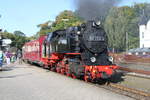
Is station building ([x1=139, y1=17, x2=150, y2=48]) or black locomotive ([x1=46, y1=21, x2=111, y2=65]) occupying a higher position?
station building ([x1=139, y1=17, x2=150, y2=48])

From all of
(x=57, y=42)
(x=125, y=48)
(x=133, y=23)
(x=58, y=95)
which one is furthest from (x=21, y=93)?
(x=133, y=23)

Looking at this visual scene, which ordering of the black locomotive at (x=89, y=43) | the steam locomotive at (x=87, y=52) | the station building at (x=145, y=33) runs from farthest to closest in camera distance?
the station building at (x=145, y=33) < the black locomotive at (x=89, y=43) < the steam locomotive at (x=87, y=52)

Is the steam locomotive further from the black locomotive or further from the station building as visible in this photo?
the station building

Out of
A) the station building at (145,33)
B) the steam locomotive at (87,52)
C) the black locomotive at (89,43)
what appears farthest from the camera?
the station building at (145,33)

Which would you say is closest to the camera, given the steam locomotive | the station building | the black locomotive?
the steam locomotive

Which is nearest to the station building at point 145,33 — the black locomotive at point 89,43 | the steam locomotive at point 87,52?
the steam locomotive at point 87,52

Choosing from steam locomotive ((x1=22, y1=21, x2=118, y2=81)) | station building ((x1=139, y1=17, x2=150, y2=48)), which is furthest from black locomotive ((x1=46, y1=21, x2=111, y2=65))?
station building ((x1=139, y1=17, x2=150, y2=48))

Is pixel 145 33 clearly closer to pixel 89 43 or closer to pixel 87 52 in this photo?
pixel 89 43

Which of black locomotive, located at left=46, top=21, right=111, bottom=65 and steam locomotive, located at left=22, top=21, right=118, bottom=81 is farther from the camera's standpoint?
black locomotive, located at left=46, top=21, right=111, bottom=65

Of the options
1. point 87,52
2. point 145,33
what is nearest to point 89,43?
Answer: point 87,52

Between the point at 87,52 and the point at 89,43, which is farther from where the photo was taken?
the point at 89,43

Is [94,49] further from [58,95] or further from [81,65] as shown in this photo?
[58,95]

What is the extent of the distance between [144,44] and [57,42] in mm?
41950

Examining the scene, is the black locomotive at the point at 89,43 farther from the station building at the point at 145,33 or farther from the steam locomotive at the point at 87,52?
the station building at the point at 145,33
